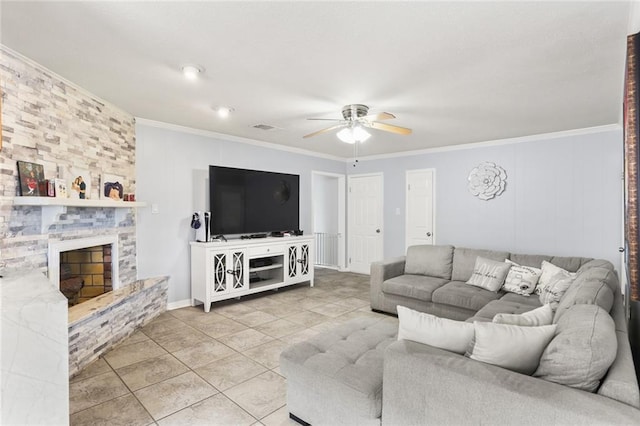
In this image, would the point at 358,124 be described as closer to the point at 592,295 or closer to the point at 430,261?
the point at 430,261

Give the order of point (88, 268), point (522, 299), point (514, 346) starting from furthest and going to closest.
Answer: point (88, 268) < point (522, 299) < point (514, 346)

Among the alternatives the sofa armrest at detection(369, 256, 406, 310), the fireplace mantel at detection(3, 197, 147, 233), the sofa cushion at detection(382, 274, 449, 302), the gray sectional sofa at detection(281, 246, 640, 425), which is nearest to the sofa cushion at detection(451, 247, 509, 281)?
the sofa cushion at detection(382, 274, 449, 302)

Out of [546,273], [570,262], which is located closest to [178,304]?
[546,273]

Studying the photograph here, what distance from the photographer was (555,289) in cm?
298

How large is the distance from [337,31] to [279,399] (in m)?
2.41

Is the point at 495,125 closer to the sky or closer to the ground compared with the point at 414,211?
closer to the sky

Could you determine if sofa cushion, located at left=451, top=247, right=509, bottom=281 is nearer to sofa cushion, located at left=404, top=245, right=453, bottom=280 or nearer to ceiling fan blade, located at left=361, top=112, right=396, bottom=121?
sofa cushion, located at left=404, top=245, right=453, bottom=280

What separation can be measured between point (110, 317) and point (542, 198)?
5468mm

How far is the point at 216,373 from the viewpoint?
2.65 metres

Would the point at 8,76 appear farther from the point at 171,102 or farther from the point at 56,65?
the point at 171,102

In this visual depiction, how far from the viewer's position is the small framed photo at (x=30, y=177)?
2410 millimetres

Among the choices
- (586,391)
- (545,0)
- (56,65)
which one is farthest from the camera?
(56,65)

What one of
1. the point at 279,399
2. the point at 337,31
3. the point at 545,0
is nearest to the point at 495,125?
the point at 545,0

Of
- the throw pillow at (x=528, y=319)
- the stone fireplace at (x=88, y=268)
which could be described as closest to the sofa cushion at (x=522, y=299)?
the throw pillow at (x=528, y=319)
